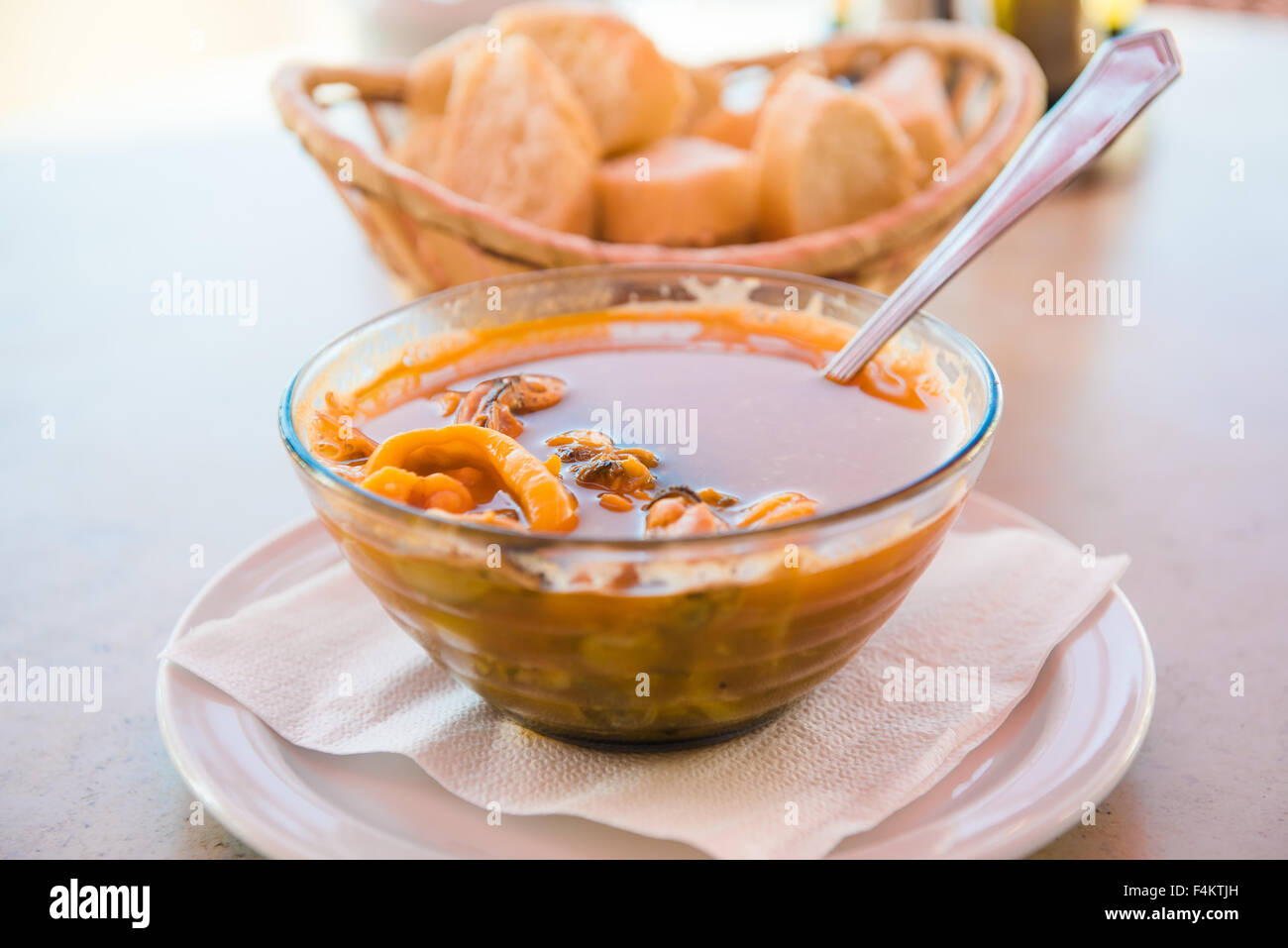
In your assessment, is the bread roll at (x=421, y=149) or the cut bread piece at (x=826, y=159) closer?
the cut bread piece at (x=826, y=159)

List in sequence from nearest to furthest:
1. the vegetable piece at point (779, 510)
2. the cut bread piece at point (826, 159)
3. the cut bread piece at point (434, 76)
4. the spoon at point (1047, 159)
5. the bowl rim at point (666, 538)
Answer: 1. the bowl rim at point (666, 538)
2. the vegetable piece at point (779, 510)
3. the spoon at point (1047, 159)
4. the cut bread piece at point (826, 159)
5. the cut bread piece at point (434, 76)

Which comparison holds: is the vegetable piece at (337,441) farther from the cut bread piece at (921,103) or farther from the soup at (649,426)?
the cut bread piece at (921,103)

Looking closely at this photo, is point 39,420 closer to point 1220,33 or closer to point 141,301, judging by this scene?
point 141,301

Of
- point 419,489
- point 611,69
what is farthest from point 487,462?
point 611,69

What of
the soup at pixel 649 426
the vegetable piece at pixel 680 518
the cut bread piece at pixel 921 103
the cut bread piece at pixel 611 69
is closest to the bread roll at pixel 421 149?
the cut bread piece at pixel 611 69

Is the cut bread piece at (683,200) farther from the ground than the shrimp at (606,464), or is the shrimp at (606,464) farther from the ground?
the shrimp at (606,464)

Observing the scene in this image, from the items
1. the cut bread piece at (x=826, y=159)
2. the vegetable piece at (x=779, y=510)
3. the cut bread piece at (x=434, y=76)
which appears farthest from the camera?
the cut bread piece at (x=434, y=76)

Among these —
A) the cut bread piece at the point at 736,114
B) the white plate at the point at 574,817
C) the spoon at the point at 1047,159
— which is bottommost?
the white plate at the point at 574,817

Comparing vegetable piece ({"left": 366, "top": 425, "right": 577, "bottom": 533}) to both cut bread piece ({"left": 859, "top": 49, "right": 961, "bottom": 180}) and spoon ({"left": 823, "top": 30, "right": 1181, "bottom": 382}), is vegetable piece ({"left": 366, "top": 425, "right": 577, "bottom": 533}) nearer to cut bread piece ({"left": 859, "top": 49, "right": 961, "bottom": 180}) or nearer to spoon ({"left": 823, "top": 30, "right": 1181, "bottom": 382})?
spoon ({"left": 823, "top": 30, "right": 1181, "bottom": 382})

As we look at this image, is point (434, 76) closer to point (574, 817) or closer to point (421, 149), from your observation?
point (421, 149)
